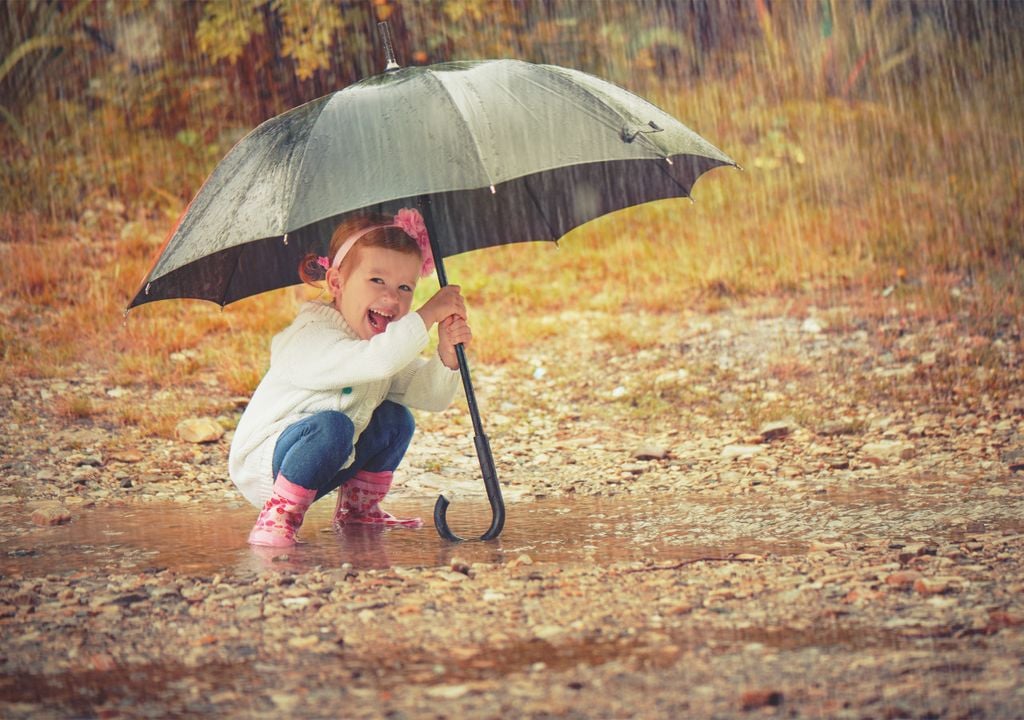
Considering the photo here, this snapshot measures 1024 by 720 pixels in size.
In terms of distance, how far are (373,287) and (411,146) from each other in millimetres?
618

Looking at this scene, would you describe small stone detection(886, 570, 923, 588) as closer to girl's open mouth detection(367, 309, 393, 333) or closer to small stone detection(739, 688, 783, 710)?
small stone detection(739, 688, 783, 710)

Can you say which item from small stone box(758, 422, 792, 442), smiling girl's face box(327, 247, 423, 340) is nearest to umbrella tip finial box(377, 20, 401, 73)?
smiling girl's face box(327, 247, 423, 340)

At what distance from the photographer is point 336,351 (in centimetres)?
365

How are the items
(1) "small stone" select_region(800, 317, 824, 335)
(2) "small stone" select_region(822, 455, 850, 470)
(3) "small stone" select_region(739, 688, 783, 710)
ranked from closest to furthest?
(3) "small stone" select_region(739, 688, 783, 710)
(2) "small stone" select_region(822, 455, 850, 470)
(1) "small stone" select_region(800, 317, 824, 335)

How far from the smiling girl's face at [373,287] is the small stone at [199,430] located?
2.30 meters

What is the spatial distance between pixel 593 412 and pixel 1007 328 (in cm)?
278

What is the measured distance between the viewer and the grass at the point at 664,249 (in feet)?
24.1

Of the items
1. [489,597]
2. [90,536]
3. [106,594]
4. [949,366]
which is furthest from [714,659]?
[949,366]

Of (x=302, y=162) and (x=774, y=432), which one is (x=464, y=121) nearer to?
(x=302, y=162)

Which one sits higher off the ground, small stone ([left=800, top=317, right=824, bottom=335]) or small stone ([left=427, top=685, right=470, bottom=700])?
small stone ([left=800, top=317, right=824, bottom=335])

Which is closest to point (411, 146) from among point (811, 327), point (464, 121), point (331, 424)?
point (464, 121)

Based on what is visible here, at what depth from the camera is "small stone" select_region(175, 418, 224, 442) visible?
583cm

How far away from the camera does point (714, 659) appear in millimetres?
2604

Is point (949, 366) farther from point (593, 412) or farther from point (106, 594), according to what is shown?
point (106, 594)
